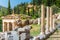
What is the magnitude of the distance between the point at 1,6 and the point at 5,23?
13.5 meters

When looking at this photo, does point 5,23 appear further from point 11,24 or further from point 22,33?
point 22,33

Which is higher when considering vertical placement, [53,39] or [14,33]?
[14,33]

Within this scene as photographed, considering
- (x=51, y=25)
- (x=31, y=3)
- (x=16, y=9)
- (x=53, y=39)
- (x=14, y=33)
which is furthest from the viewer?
(x=31, y=3)

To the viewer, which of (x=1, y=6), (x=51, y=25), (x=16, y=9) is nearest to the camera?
(x=51, y=25)

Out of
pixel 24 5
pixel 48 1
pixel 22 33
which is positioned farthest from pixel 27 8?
pixel 22 33

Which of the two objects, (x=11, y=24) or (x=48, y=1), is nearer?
(x=11, y=24)

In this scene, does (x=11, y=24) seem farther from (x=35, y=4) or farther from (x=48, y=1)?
(x=35, y=4)

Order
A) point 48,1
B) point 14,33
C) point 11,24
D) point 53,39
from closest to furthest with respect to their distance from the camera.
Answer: point 14,33 → point 53,39 → point 11,24 → point 48,1

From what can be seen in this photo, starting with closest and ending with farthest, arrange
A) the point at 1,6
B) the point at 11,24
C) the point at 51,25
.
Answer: the point at 51,25 → the point at 11,24 → the point at 1,6

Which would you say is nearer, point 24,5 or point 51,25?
point 51,25

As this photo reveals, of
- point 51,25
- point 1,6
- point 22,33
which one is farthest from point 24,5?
point 22,33

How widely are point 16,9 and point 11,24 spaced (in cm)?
801

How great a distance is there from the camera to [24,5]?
2683 cm

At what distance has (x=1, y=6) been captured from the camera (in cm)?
3142
